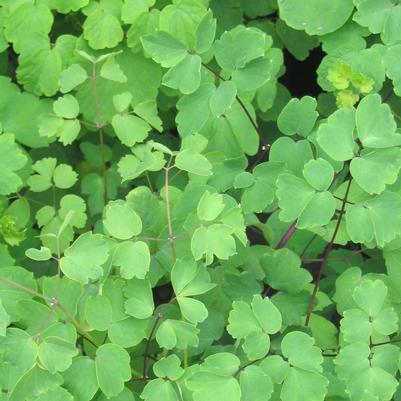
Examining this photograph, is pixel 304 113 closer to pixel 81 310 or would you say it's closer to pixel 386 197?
pixel 386 197

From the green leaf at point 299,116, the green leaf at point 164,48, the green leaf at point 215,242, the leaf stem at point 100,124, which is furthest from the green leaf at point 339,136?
the leaf stem at point 100,124

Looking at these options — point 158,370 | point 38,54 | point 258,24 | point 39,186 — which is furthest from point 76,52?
point 158,370

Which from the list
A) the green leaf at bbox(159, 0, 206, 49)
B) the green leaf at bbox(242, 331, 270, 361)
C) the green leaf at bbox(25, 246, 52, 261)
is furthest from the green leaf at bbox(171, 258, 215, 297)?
the green leaf at bbox(159, 0, 206, 49)

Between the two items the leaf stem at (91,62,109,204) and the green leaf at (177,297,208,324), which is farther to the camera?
the leaf stem at (91,62,109,204)

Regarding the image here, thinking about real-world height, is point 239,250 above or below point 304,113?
below

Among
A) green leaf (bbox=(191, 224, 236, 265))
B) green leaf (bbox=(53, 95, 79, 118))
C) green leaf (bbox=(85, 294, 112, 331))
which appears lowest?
green leaf (bbox=(85, 294, 112, 331))

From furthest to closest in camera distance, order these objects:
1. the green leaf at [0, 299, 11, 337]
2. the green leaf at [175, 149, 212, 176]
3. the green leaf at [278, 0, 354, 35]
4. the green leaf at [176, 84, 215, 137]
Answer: the green leaf at [278, 0, 354, 35]
the green leaf at [176, 84, 215, 137]
the green leaf at [175, 149, 212, 176]
the green leaf at [0, 299, 11, 337]

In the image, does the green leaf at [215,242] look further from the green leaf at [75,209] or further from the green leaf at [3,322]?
the green leaf at [75,209]

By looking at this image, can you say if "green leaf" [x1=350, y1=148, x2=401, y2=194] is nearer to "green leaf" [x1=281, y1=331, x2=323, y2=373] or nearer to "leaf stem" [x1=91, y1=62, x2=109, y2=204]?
"green leaf" [x1=281, y1=331, x2=323, y2=373]
